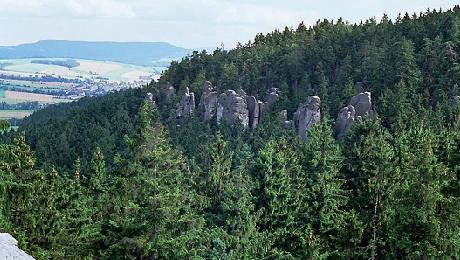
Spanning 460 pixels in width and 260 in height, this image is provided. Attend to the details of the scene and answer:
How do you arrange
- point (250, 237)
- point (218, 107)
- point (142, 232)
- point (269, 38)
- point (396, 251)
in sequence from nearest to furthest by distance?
1. point (142, 232)
2. point (396, 251)
3. point (250, 237)
4. point (218, 107)
5. point (269, 38)

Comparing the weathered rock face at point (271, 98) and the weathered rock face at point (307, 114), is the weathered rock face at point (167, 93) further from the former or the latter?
the weathered rock face at point (307, 114)

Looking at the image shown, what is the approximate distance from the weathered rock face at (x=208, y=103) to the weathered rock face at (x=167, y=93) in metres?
8.02

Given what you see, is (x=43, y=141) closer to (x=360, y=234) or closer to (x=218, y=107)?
(x=218, y=107)

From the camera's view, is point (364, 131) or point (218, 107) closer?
point (364, 131)

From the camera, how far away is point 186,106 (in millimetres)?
102312

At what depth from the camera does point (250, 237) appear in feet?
105

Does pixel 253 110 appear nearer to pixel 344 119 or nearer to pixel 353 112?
pixel 344 119

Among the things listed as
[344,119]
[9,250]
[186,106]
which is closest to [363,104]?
[344,119]

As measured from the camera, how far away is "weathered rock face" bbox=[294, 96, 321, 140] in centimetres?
8106

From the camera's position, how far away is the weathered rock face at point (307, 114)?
8106 centimetres

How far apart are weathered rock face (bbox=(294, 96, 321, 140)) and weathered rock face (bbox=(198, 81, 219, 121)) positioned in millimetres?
18891

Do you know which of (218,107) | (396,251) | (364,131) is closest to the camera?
(396,251)

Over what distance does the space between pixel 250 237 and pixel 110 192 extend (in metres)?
8.08

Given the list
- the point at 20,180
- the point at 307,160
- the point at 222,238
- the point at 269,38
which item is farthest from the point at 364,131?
the point at 269,38
